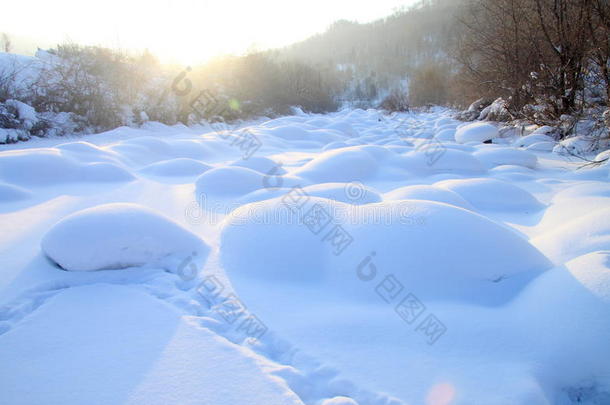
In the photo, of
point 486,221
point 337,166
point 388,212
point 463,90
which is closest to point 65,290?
point 388,212

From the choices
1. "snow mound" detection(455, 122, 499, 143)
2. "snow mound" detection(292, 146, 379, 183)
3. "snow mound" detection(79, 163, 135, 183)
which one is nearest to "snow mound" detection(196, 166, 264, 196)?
"snow mound" detection(292, 146, 379, 183)

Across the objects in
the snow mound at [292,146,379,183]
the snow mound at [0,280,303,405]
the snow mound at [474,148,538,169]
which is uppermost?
the snow mound at [0,280,303,405]

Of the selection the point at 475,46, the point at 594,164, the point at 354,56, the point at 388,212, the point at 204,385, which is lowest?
the point at 594,164

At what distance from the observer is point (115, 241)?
4.29 ft

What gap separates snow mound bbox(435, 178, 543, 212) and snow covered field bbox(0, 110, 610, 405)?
137 millimetres

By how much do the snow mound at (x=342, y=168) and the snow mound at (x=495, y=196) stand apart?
88 centimetres

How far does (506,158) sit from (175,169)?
3.52m

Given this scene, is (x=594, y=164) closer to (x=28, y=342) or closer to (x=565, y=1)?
(x=565, y=1)

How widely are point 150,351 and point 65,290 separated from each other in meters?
0.53

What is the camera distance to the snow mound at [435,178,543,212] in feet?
7.29

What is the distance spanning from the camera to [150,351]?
2.89 feet

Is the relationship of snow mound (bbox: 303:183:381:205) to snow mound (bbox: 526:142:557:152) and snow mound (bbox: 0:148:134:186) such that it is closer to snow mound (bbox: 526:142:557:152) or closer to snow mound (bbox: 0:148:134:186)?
snow mound (bbox: 0:148:134:186)

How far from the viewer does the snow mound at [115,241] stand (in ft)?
4.16

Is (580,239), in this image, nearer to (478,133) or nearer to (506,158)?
(506,158)
